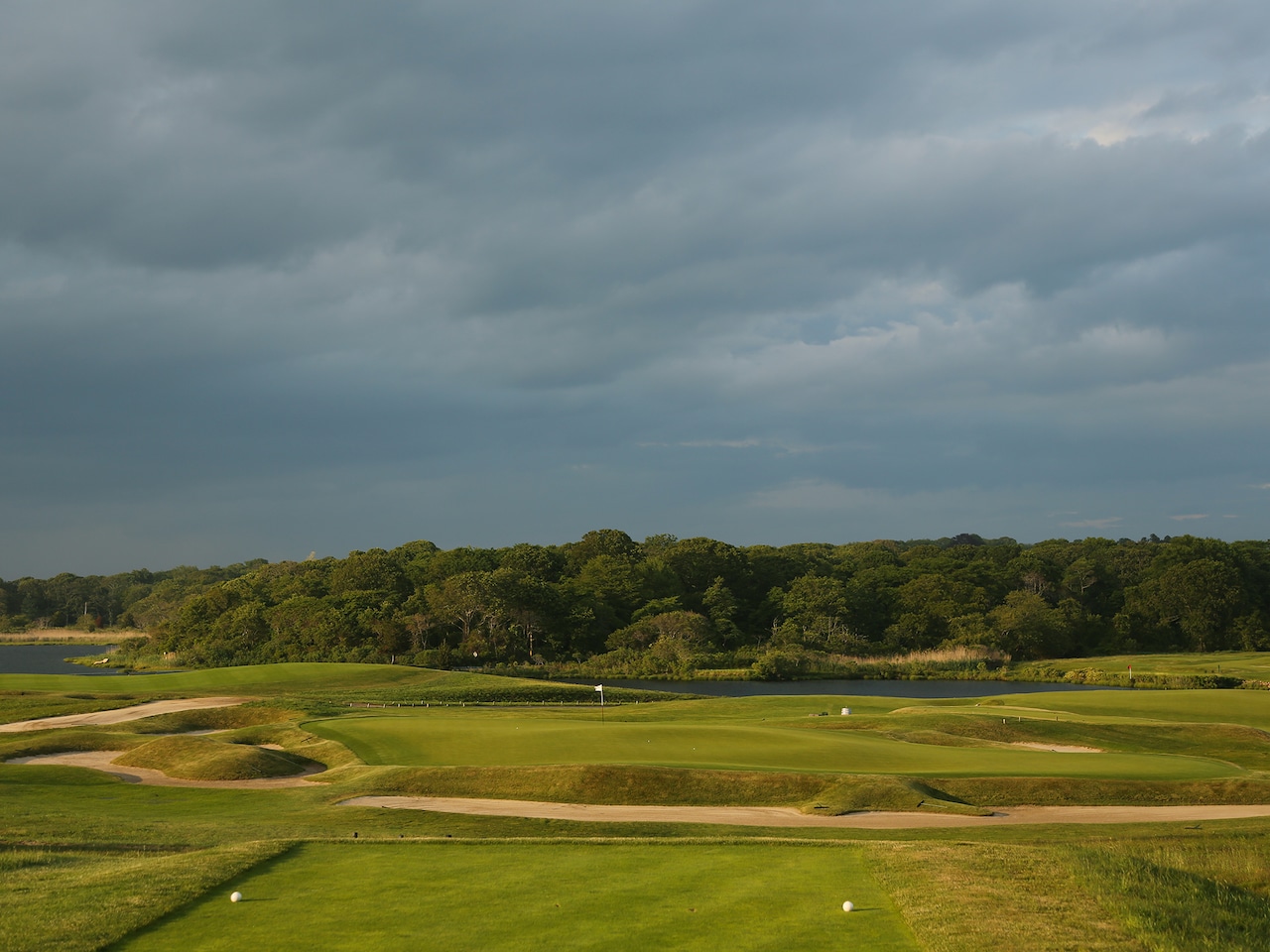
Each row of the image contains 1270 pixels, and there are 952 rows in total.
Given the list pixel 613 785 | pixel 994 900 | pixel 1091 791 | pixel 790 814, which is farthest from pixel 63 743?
pixel 1091 791

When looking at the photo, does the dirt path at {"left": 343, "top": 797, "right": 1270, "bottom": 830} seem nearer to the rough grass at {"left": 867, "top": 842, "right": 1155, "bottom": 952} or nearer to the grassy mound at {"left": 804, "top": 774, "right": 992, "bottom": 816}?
the grassy mound at {"left": 804, "top": 774, "right": 992, "bottom": 816}

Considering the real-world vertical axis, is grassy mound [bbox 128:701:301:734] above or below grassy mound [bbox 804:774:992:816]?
below

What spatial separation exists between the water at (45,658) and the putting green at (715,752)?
56.8 m

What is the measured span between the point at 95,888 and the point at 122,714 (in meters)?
35.5

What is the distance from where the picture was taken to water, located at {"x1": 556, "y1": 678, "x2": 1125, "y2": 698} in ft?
208


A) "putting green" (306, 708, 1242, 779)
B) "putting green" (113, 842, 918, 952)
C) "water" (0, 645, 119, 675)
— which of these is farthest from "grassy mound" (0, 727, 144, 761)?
"water" (0, 645, 119, 675)

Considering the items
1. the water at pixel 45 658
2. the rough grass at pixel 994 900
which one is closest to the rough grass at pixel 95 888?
the rough grass at pixel 994 900

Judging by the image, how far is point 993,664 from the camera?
81.5m

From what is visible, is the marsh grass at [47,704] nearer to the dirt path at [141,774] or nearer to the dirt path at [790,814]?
the dirt path at [141,774]

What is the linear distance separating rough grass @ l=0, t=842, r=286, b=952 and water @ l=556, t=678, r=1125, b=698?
48.9 m

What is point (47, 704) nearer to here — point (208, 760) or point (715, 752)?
point (208, 760)

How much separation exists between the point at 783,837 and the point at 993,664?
232 ft

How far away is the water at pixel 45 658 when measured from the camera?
8269 centimetres

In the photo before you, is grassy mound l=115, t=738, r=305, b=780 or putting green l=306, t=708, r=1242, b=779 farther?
grassy mound l=115, t=738, r=305, b=780
